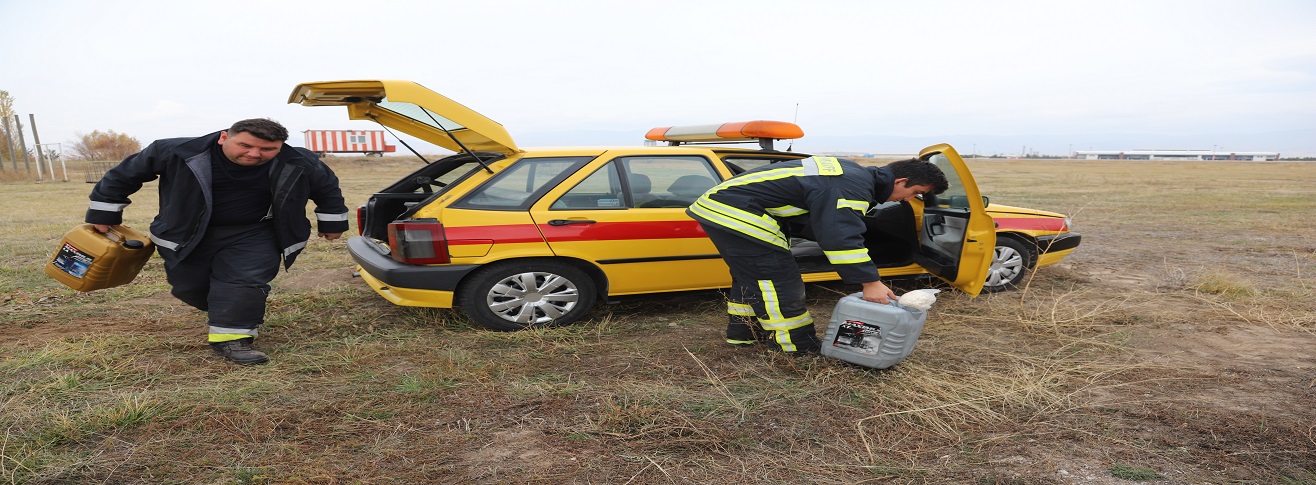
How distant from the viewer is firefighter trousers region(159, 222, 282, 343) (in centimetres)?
341

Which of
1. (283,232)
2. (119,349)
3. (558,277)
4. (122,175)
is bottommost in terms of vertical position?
(119,349)

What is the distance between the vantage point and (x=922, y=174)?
332 cm

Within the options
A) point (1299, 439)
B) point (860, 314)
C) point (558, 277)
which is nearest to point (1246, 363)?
point (1299, 439)

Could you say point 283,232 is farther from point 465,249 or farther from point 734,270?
point 734,270

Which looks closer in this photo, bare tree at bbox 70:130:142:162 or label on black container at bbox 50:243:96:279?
label on black container at bbox 50:243:96:279

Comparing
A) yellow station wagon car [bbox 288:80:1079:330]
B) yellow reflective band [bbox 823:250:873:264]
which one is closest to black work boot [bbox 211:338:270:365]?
yellow station wagon car [bbox 288:80:1079:330]

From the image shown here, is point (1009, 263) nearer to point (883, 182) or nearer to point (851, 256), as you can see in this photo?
point (883, 182)

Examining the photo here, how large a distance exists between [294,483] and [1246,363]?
4413mm

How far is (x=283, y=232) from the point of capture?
3.55 meters

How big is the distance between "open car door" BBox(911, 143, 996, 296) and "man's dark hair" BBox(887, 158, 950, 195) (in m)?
0.73

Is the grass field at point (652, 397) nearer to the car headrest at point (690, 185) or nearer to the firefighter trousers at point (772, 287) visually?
the firefighter trousers at point (772, 287)

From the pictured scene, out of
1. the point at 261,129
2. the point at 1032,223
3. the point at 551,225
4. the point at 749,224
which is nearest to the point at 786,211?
the point at 749,224

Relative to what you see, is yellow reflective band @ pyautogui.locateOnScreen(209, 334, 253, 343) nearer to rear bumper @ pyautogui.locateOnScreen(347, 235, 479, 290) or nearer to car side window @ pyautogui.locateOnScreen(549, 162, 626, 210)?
rear bumper @ pyautogui.locateOnScreen(347, 235, 479, 290)

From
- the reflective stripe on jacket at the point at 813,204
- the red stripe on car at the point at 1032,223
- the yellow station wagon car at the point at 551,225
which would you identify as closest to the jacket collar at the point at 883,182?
the reflective stripe on jacket at the point at 813,204
